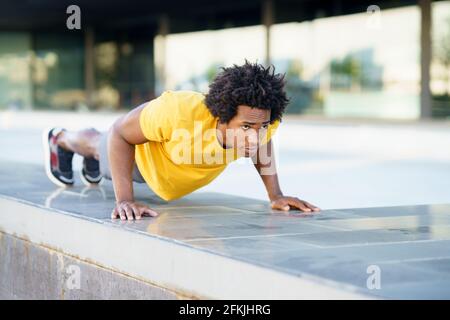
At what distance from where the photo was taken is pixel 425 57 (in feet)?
63.2

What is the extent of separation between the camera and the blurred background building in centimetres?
1961

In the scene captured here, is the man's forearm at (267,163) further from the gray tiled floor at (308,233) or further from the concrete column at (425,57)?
the concrete column at (425,57)

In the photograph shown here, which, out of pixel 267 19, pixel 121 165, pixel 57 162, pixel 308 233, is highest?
pixel 267 19

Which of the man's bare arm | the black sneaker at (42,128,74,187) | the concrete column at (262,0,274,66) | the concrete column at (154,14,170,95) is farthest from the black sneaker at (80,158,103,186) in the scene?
the concrete column at (154,14,170,95)

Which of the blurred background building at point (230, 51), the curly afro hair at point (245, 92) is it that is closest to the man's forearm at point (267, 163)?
the curly afro hair at point (245, 92)

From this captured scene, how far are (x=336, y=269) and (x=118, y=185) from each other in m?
1.80

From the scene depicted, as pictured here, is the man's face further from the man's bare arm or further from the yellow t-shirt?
the man's bare arm

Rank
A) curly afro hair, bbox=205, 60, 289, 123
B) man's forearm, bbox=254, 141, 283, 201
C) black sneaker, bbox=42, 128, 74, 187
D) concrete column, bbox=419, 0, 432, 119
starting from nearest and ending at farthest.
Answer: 1. curly afro hair, bbox=205, 60, 289, 123
2. man's forearm, bbox=254, 141, 283, 201
3. black sneaker, bbox=42, 128, 74, 187
4. concrete column, bbox=419, 0, 432, 119

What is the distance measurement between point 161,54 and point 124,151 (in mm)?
24373

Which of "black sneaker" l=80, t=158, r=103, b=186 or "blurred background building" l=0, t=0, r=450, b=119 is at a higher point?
"blurred background building" l=0, t=0, r=450, b=119

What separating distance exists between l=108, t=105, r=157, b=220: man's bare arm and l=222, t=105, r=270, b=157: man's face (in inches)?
23.1

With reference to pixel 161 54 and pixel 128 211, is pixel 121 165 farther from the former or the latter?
pixel 161 54

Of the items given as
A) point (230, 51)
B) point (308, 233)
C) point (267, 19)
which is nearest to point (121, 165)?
point (308, 233)
